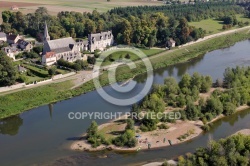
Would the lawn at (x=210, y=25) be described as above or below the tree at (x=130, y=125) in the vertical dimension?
above

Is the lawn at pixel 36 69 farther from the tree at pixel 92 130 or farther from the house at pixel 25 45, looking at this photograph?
the tree at pixel 92 130

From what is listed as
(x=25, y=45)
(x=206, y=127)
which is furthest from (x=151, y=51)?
(x=206, y=127)

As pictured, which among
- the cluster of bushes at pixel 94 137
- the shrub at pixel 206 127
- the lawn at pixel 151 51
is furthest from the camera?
the lawn at pixel 151 51

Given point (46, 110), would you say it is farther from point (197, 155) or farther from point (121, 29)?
point (121, 29)

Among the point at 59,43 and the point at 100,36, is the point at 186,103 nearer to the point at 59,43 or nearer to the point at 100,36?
the point at 59,43

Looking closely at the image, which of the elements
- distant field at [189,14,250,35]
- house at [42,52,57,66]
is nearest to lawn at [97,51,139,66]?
house at [42,52,57,66]
